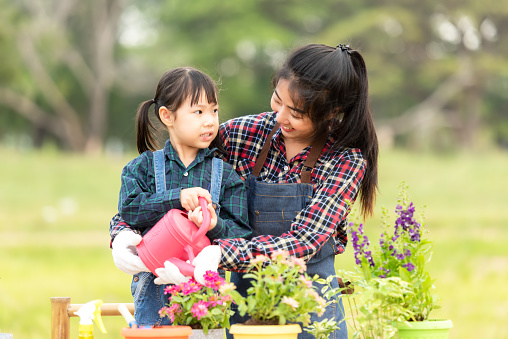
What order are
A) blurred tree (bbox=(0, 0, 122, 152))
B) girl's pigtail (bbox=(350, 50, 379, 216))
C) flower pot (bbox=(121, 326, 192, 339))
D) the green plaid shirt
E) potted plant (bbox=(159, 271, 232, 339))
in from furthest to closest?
blurred tree (bbox=(0, 0, 122, 152)), girl's pigtail (bbox=(350, 50, 379, 216)), the green plaid shirt, potted plant (bbox=(159, 271, 232, 339)), flower pot (bbox=(121, 326, 192, 339))

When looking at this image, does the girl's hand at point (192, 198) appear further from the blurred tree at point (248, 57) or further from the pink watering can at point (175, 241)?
the blurred tree at point (248, 57)

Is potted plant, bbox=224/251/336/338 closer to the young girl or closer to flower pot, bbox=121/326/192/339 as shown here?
flower pot, bbox=121/326/192/339

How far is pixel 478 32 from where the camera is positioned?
58.6 ft

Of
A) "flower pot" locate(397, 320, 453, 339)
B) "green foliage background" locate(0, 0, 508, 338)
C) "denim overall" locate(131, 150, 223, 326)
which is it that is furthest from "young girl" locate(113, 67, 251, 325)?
"green foliage background" locate(0, 0, 508, 338)

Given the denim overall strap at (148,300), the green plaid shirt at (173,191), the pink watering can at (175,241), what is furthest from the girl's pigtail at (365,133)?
the denim overall strap at (148,300)

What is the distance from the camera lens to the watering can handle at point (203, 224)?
6.89 ft

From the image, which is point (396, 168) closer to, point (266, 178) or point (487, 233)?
point (487, 233)

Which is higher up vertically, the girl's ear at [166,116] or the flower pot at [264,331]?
the girl's ear at [166,116]

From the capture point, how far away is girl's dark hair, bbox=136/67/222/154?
7.89 feet

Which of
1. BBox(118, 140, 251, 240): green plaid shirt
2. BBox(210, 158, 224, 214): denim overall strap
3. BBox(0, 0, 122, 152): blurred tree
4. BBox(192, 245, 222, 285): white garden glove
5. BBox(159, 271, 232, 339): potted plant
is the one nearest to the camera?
BBox(159, 271, 232, 339): potted plant

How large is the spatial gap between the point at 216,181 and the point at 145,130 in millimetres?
337

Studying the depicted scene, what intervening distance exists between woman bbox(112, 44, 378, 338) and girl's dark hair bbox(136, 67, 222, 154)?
0.78ft

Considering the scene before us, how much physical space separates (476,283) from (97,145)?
1135cm

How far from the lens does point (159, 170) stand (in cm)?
242
